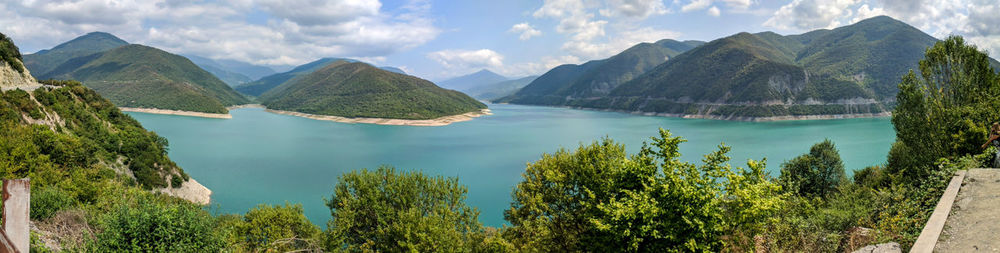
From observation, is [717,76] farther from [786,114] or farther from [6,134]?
[6,134]

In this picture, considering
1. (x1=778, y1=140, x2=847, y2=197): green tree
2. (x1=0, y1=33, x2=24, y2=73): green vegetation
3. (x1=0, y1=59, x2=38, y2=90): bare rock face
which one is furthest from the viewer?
(x1=0, y1=33, x2=24, y2=73): green vegetation

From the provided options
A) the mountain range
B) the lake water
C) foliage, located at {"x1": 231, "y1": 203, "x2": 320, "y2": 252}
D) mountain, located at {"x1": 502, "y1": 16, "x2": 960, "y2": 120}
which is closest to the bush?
foliage, located at {"x1": 231, "y1": 203, "x2": 320, "y2": 252}

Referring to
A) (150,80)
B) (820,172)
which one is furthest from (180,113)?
(820,172)

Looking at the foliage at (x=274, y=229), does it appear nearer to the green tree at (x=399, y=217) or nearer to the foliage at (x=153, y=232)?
the green tree at (x=399, y=217)

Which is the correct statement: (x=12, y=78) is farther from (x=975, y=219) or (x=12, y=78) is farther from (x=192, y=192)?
(x=975, y=219)

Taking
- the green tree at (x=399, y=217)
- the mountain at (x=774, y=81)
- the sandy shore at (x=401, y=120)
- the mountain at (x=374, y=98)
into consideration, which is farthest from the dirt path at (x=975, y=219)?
the mountain at (x=774, y=81)

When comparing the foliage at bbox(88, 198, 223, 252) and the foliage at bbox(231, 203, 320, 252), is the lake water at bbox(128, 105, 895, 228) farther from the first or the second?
the foliage at bbox(88, 198, 223, 252)
